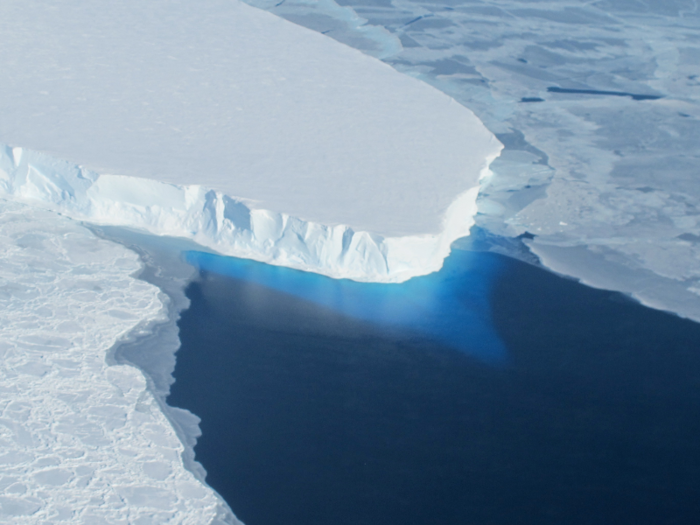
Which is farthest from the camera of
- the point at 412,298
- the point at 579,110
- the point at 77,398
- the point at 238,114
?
the point at 579,110

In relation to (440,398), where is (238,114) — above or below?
above

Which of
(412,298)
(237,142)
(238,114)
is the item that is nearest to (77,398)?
(412,298)

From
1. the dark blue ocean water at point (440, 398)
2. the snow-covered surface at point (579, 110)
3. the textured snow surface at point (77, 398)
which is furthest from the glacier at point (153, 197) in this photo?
the snow-covered surface at point (579, 110)

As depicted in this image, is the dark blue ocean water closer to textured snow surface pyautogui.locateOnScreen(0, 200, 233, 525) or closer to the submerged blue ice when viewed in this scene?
the submerged blue ice

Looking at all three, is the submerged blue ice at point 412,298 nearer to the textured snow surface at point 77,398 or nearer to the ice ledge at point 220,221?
the ice ledge at point 220,221

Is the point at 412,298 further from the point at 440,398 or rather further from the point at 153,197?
the point at 153,197

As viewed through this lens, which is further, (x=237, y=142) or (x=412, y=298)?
(x=237, y=142)
